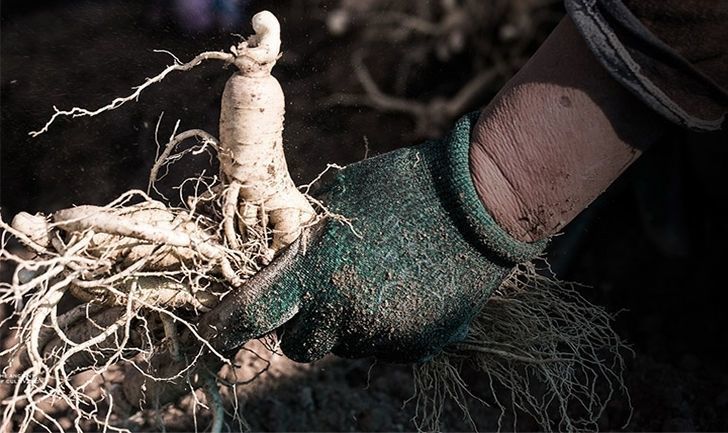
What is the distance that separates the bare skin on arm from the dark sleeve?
A: 53 mm

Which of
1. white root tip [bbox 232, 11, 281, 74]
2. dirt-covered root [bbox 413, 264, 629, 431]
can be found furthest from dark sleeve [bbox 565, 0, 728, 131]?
dirt-covered root [bbox 413, 264, 629, 431]

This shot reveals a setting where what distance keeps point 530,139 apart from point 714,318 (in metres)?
1.44

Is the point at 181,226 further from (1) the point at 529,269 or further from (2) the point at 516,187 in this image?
(1) the point at 529,269

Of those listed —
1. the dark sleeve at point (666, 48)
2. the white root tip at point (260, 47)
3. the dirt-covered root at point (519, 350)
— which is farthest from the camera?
the dirt-covered root at point (519, 350)

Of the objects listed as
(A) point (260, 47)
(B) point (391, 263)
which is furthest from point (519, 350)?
(A) point (260, 47)

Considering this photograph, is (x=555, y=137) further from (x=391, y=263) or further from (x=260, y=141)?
(x=260, y=141)

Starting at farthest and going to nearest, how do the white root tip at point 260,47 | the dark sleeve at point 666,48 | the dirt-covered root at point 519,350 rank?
the dirt-covered root at point 519,350
the white root tip at point 260,47
the dark sleeve at point 666,48

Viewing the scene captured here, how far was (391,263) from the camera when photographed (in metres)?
1.38

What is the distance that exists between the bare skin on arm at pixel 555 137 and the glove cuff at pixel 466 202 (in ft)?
0.04

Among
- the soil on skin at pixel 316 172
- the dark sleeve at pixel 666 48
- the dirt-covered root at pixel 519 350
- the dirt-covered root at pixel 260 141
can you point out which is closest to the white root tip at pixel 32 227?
the dirt-covered root at pixel 260 141

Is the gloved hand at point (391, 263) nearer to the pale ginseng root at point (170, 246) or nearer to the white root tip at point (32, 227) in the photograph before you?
the pale ginseng root at point (170, 246)

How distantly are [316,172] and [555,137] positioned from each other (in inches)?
31.2

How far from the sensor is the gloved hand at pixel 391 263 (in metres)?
1.38

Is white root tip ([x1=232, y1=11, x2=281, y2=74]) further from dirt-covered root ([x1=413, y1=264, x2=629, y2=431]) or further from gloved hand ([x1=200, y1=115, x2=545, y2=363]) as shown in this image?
dirt-covered root ([x1=413, y1=264, x2=629, y2=431])
